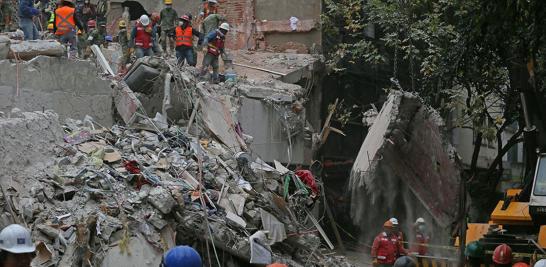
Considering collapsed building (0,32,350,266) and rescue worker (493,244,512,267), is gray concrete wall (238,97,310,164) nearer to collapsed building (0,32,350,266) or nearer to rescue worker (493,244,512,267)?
collapsed building (0,32,350,266)

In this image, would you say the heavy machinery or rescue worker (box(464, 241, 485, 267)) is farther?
rescue worker (box(464, 241, 485, 267))

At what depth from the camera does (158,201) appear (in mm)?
12195

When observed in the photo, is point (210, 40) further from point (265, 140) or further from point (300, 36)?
point (300, 36)

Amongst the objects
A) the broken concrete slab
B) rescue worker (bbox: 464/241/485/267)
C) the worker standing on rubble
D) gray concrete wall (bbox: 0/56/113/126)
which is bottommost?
rescue worker (bbox: 464/241/485/267)

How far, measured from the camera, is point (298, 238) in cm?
1389

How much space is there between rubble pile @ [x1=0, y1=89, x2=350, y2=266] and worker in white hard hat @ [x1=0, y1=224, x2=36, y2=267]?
A: 566cm

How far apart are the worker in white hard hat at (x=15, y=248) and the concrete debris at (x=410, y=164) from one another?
421 inches

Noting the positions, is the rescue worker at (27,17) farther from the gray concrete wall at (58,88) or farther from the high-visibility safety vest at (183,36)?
the high-visibility safety vest at (183,36)

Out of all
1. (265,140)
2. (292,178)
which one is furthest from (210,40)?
(292,178)

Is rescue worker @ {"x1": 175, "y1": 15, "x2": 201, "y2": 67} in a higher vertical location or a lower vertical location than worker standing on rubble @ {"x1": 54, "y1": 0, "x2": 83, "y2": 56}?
lower

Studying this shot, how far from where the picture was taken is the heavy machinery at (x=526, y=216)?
11.8 meters

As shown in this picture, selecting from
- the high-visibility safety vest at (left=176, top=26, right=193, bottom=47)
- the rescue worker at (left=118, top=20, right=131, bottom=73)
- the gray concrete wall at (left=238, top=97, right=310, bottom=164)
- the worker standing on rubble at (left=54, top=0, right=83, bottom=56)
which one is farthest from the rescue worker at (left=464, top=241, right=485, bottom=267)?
the high-visibility safety vest at (left=176, top=26, right=193, bottom=47)

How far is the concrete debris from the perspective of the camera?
1589 cm

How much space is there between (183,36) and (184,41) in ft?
0.49
